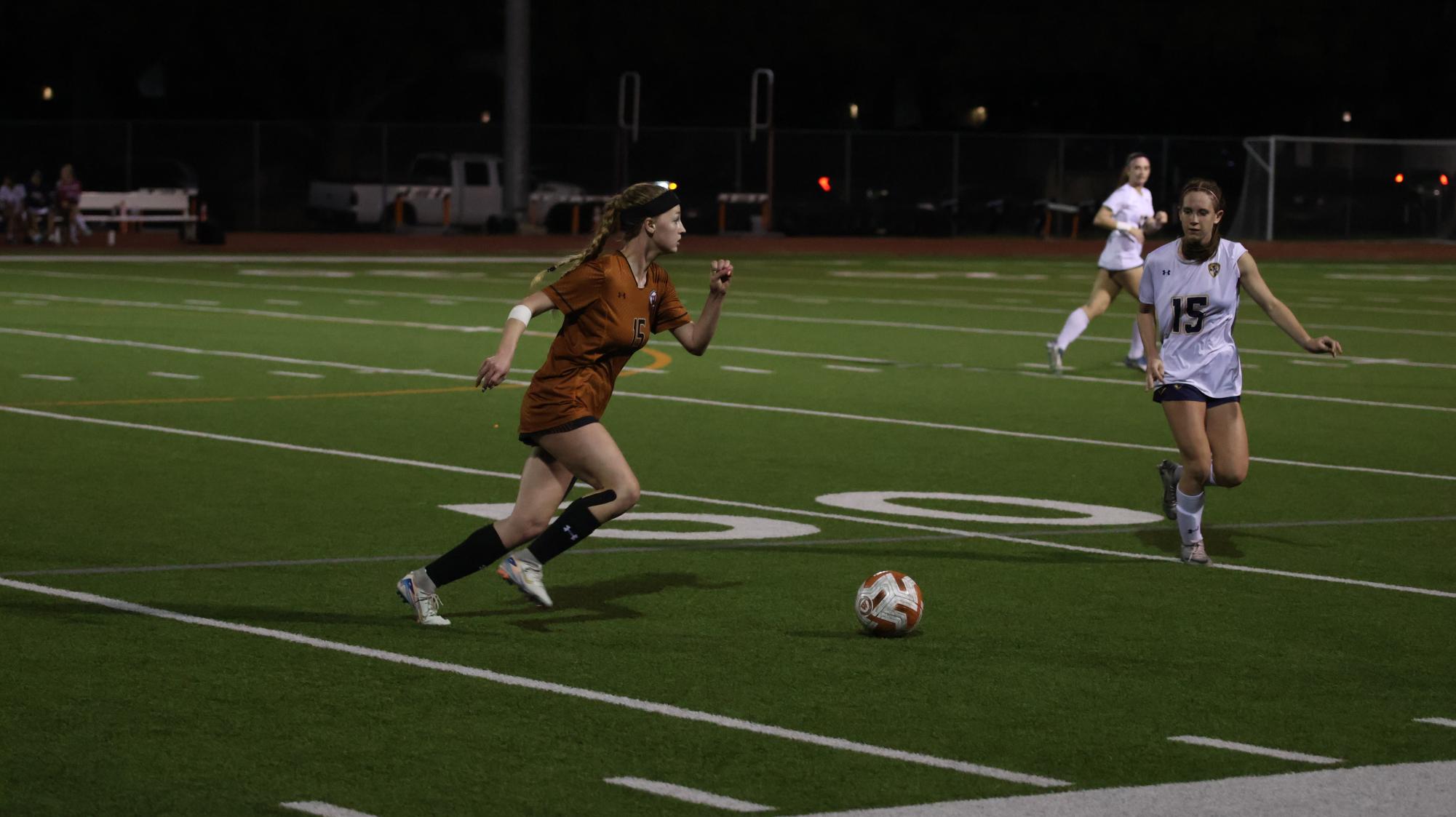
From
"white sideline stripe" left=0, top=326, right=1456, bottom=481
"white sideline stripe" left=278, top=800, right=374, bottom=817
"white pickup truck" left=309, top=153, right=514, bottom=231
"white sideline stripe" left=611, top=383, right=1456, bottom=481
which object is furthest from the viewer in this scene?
"white pickup truck" left=309, top=153, right=514, bottom=231

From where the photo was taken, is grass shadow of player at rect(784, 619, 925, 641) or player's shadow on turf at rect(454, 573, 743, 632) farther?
player's shadow on turf at rect(454, 573, 743, 632)

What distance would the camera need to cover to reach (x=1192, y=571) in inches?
410

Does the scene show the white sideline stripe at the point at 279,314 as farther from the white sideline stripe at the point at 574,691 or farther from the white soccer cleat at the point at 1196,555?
the white sideline stripe at the point at 574,691

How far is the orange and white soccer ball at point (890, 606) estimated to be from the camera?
868 cm

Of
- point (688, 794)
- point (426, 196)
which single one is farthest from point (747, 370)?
point (426, 196)

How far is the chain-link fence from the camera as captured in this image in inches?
2096

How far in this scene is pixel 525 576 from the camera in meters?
9.07

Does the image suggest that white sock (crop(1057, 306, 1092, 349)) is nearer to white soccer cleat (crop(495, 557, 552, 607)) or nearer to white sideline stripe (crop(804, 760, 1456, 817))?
white soccer cleat (crop(495, 557, 552, 607))

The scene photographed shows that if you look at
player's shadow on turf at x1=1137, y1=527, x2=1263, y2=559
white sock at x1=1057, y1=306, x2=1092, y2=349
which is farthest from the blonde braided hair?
white sock at x1=1057, y1=306, x2=1092, y2=349

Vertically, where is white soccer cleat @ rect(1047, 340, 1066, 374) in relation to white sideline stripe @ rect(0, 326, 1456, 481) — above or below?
above

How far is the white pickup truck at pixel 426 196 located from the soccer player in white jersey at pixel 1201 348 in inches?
1619

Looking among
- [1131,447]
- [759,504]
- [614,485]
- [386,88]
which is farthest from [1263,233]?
[614,485]

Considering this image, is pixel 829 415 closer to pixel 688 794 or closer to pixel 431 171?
pixel 688 794

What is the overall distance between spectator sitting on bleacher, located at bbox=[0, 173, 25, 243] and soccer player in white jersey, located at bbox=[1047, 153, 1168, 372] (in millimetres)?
27899
